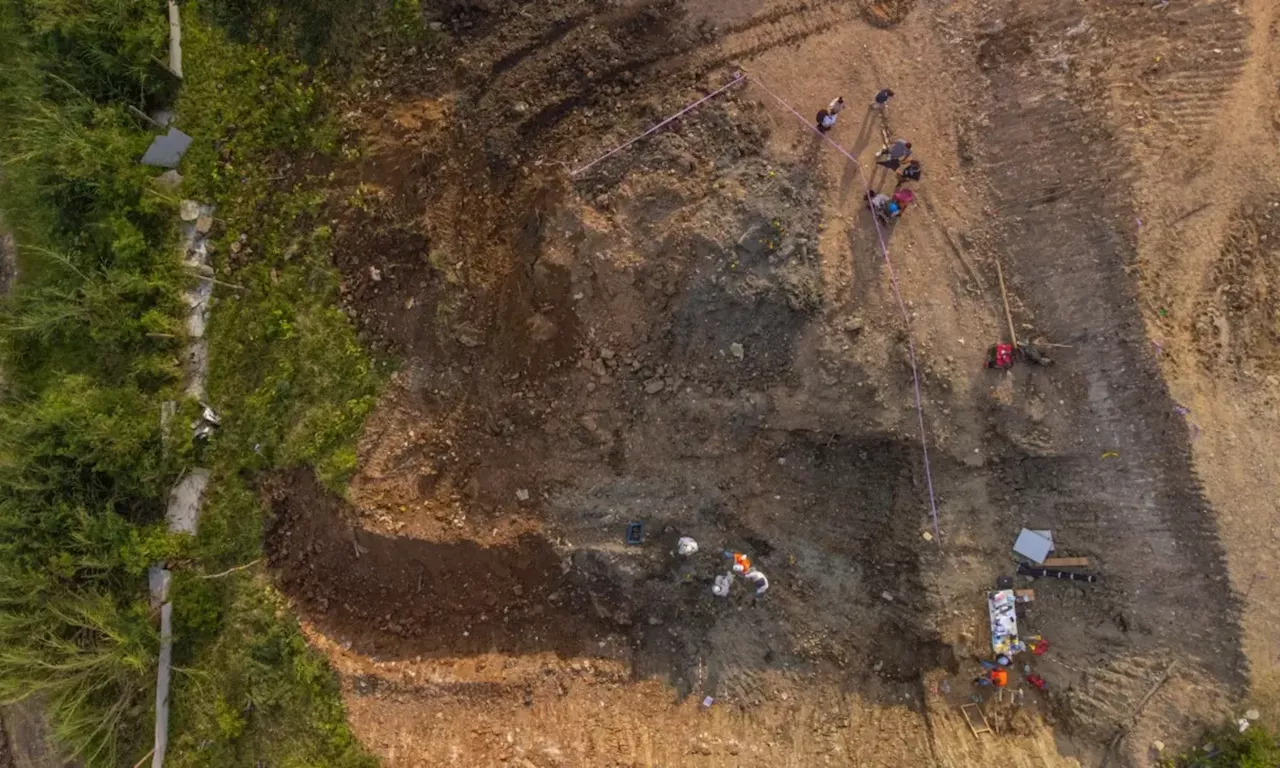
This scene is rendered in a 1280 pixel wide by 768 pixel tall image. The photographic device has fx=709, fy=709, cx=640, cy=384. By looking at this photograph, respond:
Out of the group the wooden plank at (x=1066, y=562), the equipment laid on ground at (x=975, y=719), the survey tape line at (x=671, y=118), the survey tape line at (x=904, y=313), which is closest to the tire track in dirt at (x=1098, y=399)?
the wooden plank at (x=1066, y=562)

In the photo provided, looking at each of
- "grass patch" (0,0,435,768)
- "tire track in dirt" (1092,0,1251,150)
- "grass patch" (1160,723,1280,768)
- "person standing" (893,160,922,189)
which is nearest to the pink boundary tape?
"person standing" (893,160,922,189)

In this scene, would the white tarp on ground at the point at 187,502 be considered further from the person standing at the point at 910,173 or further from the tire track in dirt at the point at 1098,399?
the tire track in dirt at the point at 1098,399

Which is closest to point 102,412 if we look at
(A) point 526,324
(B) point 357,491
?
(B) point 357,491

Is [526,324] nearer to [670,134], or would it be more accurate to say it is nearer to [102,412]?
[670,134]

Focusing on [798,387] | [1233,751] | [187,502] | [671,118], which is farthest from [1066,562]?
[187,502]

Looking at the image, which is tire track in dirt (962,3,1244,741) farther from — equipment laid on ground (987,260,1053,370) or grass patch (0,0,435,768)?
grass patch (0,0,435,768)

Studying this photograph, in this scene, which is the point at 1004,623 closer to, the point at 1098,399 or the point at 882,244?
the point at 1098,399

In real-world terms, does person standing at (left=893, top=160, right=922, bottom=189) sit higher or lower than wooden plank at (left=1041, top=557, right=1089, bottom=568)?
higher
